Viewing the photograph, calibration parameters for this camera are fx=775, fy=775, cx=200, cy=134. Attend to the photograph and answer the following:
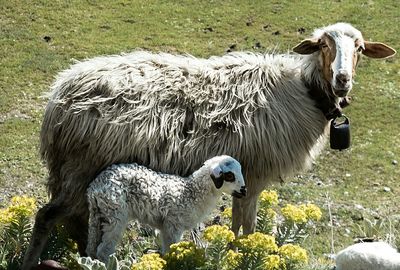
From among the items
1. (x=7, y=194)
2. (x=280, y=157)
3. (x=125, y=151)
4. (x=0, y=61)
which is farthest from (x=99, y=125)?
(x=0, y=61)

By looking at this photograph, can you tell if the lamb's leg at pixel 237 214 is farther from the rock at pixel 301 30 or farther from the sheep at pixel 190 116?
the rock at pixel 301 30

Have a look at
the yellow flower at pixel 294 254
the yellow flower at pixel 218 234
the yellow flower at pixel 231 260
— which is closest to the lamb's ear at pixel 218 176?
the yellow flower at pixel 218 234

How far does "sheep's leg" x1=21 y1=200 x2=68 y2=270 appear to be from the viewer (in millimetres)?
6637

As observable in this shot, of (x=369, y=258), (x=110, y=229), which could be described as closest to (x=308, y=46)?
(x=369, y=258)

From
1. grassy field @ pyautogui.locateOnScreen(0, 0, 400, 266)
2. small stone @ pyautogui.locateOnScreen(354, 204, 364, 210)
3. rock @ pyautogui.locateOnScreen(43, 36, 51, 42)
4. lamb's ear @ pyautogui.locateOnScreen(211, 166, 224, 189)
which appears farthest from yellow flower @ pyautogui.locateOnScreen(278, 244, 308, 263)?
rock @ pyautogui.locateOnScreen(43, 36, 51, 42)

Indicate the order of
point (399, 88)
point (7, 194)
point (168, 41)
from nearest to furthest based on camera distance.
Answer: point (7, 194) → point (399, 88) → point (168, 41)

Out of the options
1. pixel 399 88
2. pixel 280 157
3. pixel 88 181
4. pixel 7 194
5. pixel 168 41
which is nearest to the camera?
pixel 88 181

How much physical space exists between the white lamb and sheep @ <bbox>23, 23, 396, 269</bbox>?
43 cm

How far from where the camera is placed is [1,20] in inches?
640

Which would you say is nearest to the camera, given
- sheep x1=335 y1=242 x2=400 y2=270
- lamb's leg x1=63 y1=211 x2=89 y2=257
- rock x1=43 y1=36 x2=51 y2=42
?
sheep x1=335 y1=242 x2=400 y2=270

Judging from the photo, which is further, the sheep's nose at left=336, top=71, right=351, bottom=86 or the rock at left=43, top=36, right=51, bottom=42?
the rock at left=43, top=36, right=51, bottom=42

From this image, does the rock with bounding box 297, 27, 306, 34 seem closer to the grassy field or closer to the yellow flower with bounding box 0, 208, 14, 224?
the grassy field

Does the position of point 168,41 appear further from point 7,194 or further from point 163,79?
point 163,79

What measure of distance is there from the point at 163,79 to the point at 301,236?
1837 mm
